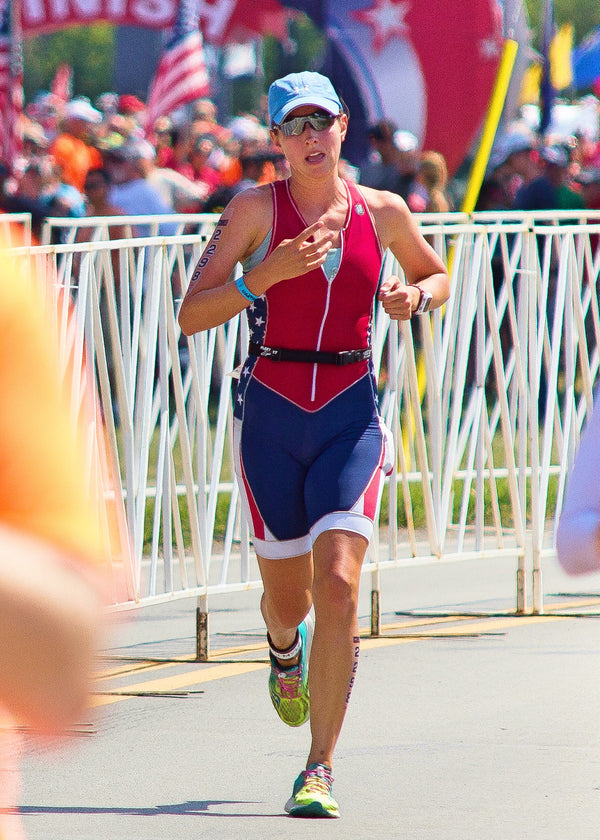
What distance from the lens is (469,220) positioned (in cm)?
756

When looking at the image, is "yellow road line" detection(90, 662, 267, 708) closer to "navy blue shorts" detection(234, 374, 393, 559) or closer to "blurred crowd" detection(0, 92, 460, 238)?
"navy blue shorts" detection(234, 374, 393, 559)

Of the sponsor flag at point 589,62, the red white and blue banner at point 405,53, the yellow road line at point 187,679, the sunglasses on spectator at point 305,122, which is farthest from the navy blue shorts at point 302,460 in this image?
the sponsor flag at point 589,62

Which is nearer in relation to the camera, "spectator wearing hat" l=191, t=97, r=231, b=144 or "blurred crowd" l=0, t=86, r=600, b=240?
"blurred crowd" l=0, t=86, r=600, b=240

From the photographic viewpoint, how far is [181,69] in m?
21.0

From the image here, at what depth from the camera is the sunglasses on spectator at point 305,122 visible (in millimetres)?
4777

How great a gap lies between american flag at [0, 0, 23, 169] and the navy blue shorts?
1176 centimetres

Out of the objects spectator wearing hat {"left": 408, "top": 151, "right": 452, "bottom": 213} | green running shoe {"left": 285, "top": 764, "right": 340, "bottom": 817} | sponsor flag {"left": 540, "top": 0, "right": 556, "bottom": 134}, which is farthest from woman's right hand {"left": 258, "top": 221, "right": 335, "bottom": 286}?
sponsor flag {"left": 540, "top": 0, "right": 556, "bottom": 134}

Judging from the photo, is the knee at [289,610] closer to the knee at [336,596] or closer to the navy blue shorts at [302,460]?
the navy blue shorts at [302,460]

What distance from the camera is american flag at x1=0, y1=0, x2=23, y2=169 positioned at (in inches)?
634

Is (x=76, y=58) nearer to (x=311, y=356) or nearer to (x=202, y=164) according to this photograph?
(x=202, y=164)

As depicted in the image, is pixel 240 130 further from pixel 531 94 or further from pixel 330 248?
pixel 330 248

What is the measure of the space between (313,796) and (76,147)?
47.1ft

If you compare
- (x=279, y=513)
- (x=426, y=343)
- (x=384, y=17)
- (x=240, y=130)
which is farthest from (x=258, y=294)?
(x=240, y=130)

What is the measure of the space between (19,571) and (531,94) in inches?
1406
